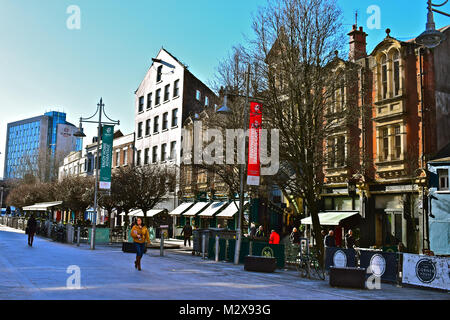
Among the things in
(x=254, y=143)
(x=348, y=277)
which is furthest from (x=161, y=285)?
(x=254, y=143)

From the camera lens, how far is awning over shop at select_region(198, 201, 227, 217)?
35.3 meters

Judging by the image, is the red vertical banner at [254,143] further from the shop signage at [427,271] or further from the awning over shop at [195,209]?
the awning over shop at [195,209]

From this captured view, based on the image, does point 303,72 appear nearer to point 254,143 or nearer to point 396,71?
point 254,143

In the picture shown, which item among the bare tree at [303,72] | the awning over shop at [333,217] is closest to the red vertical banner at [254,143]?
the bare tree at [303,72]

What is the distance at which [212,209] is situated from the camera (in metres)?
36.1

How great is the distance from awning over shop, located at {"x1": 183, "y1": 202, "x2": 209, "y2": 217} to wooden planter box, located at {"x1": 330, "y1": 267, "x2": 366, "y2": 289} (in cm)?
2464

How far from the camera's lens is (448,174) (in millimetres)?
21375

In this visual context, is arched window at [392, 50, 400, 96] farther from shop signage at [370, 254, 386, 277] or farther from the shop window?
shop signage at [370, 254, 386, 277]

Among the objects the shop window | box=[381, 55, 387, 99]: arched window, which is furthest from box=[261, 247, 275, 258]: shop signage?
box=[381, 55, 387, 99]: arched window

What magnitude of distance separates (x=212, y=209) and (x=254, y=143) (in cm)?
1813

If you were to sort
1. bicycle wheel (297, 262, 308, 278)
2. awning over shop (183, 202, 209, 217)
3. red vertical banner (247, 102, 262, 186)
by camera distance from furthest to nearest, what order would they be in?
awning over shop (183, 202, 209, 217)
red vertical banner (247, 102, 262, 186)
bicycle wheel (297, 262, 308, 278)

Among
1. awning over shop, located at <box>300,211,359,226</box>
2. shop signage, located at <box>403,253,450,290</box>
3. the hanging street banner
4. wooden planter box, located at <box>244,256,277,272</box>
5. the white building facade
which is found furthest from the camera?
the white building facade

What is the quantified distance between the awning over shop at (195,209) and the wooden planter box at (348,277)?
24642 mm
